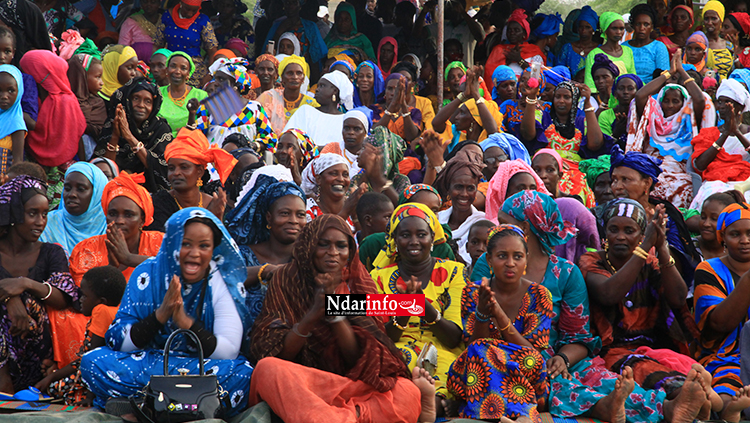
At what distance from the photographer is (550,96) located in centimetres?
838

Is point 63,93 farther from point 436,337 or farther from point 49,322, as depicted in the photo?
point 436,337

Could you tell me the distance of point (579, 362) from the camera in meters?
4.21

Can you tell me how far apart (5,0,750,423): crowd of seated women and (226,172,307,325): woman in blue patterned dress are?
0.02 meters

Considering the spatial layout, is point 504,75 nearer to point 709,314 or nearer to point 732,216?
→ point 732,216

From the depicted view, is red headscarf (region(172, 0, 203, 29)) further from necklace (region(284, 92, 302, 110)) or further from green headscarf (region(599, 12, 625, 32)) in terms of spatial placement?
green headscarf (region(599, 12, 625, 32))

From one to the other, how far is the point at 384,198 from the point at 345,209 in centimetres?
33

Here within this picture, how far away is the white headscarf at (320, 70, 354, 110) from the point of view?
8.05 meters

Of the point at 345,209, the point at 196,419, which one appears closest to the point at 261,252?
the point at 345,209

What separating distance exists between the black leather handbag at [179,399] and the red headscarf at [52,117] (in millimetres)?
3794

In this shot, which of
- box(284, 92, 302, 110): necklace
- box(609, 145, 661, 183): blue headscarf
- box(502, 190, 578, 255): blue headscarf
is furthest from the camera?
box(284, 92, 302, 110): necklace

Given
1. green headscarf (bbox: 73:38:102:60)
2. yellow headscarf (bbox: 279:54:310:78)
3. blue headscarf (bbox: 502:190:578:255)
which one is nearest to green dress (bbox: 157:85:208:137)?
green headscarf (bbox: 73:38:102:60)

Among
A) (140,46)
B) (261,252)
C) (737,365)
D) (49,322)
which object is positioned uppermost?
(140,46)

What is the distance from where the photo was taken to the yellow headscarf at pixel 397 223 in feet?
14.9

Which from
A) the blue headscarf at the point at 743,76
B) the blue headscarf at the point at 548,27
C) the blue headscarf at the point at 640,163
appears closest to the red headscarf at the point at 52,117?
the blue headscarf at the point at 640,163
